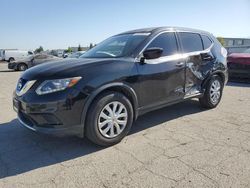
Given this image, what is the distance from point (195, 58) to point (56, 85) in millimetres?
2834

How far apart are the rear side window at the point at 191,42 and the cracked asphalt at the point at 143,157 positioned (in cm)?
139

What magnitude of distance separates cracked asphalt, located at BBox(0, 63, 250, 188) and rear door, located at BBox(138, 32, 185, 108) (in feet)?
1.84

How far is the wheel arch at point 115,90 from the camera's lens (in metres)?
3.13

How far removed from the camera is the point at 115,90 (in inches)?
137

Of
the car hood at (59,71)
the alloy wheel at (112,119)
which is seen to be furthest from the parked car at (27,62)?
the alloy wheel at (112,119)

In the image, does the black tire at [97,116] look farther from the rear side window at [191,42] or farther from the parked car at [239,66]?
the parked car at [239,66]

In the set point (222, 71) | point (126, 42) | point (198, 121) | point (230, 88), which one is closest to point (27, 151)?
point (126, 42)

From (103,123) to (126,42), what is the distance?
1.57 metres

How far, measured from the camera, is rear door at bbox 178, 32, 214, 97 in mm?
4504

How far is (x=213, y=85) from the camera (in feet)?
16.9

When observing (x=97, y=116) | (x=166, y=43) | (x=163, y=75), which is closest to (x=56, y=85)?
(x=97, y=116)

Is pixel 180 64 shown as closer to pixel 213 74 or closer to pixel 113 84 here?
pixel 213 74

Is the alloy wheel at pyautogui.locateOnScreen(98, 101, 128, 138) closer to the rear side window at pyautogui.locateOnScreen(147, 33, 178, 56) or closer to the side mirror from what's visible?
the side mirror

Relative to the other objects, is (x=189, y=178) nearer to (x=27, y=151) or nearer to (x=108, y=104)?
(x=108, y=104)
